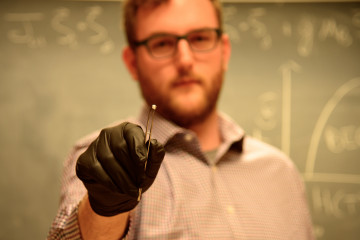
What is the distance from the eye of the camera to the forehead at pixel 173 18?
0.84m

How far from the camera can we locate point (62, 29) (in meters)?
1.32

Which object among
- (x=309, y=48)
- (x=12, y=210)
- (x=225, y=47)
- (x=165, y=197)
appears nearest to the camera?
(x=165, y=197)

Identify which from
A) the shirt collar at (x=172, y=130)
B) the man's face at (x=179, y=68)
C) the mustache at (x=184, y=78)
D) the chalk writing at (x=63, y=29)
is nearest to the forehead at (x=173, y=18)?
the man's face at (x=179, y=68)

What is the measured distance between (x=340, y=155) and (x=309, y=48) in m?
0.53

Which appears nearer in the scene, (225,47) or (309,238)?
(309,238)

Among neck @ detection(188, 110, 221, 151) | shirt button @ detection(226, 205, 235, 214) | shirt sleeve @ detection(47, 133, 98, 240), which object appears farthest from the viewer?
neck @ detection(188, 110, 221, 151)

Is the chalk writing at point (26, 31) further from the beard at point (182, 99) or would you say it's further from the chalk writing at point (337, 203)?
the chalk writing at point (337, 203)

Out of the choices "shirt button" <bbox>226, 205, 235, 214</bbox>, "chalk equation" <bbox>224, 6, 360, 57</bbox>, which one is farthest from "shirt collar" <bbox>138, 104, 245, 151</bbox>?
"chalk equation" <bbox>224, 6, 360, 57</bbox>

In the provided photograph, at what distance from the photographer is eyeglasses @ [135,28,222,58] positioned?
2.78 ft

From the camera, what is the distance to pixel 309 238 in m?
0.88

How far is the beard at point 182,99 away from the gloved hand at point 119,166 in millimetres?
417

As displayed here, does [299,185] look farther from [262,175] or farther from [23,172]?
[23,172]

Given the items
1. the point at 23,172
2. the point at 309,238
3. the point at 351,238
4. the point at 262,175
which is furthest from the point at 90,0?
the point at 351,238

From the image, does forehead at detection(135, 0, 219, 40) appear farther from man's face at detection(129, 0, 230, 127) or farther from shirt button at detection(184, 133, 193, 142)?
shirt button at detection(184, 133, 193, 142)
